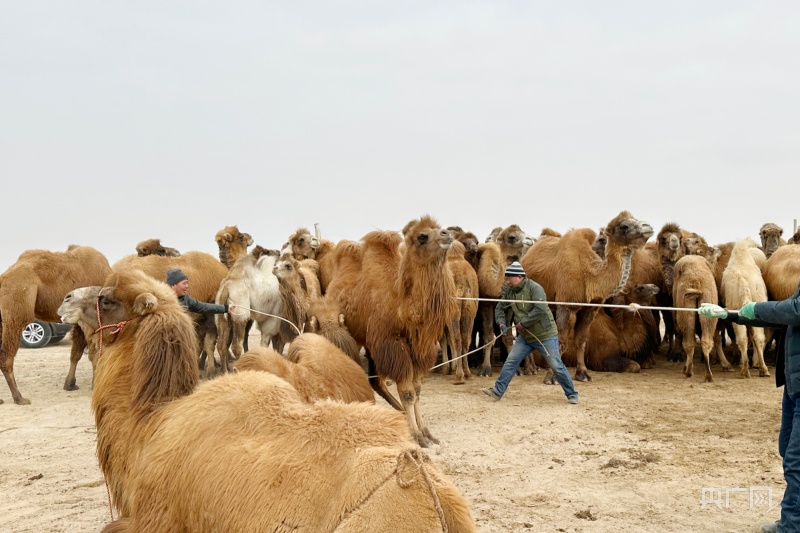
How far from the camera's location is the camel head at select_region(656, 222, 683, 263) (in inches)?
513

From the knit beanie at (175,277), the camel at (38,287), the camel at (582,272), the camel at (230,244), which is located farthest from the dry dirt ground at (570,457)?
the camel at (230,244)

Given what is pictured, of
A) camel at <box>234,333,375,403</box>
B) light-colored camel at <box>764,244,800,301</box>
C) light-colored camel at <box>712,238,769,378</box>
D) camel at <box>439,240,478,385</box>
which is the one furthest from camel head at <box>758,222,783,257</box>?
camel at <box>234,333,375,403</box>

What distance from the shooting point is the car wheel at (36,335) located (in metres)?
17.5

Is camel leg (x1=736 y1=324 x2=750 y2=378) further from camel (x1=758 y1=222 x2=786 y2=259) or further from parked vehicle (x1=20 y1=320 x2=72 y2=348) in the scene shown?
parked vehicle (x1=20 y1=320 x2=72 y2=348)

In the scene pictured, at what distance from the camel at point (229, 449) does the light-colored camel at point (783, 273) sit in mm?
11186

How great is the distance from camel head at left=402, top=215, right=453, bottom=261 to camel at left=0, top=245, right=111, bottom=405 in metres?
6.85

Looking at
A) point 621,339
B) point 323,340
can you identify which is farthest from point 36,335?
point 621,339

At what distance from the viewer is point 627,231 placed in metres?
11.0

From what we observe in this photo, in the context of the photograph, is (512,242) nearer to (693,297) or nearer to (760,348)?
(693,297)

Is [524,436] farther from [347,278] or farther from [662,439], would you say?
[347,278]

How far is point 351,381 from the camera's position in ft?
18.2

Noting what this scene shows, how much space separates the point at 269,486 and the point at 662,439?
614 cm

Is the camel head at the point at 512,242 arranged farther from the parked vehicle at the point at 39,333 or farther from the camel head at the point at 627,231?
the parked vehicle at the point at 39,333

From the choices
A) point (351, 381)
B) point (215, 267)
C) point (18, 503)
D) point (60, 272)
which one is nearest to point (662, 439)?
point (351, 381)
